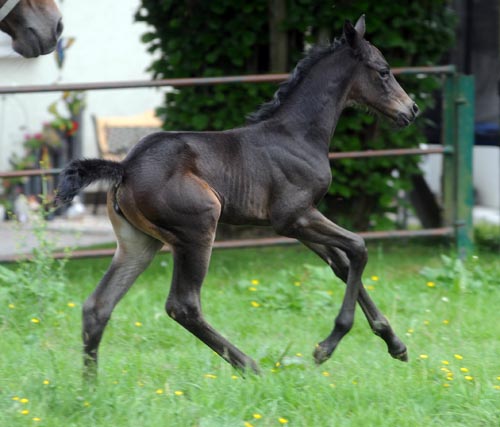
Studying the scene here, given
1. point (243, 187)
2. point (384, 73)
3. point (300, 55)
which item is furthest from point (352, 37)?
point (300, 55)

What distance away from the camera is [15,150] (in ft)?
39.5

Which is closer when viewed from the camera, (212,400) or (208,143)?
(212,400)

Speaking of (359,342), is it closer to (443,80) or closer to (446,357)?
(446,357)

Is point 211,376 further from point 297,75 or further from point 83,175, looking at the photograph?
point 297,75

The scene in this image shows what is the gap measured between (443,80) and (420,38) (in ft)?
1.93

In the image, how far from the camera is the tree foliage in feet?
26.3

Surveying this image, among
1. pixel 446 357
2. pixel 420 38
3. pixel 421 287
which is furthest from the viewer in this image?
pixel 420 38

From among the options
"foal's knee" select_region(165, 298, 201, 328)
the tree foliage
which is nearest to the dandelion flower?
"foal's knee" select_region(165, 298, 201, 328)

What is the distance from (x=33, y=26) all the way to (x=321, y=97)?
1.46 m

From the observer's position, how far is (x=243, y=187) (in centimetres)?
479

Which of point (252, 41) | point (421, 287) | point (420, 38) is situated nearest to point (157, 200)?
point (421, 287)

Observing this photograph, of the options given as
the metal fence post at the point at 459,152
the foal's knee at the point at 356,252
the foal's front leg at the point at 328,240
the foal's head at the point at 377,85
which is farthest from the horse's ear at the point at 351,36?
the metal fence post at the point at 459,152

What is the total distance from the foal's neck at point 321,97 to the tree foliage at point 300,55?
279cm

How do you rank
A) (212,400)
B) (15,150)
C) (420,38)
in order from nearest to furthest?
1. (212,400)
2. (420,38)
3. (15,150)
